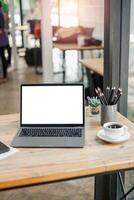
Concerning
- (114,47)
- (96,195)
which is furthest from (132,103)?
(96,195)

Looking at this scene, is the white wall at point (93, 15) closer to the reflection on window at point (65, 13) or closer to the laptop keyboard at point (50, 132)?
the reflection on window at point (65, 13)

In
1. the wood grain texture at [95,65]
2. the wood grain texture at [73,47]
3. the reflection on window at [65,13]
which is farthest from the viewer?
the reflection on window at [65,13]

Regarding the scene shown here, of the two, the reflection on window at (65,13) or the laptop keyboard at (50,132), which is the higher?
the reflection on window at (65,13)

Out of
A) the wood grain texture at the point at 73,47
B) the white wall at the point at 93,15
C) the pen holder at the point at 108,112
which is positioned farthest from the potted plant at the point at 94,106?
the white wall at the point at 93,15

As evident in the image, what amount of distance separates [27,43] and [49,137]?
8055 millimetres

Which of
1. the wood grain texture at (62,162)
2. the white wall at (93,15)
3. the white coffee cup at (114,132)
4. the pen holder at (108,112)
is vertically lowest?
the wood grain texture at (62,162)

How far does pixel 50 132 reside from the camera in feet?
5.32

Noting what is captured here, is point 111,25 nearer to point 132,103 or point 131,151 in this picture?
point 132,103

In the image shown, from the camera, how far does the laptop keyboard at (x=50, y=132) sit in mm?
1594

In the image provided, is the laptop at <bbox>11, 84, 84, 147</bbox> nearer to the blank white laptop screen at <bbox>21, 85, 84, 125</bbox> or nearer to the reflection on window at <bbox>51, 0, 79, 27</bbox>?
the blank white laptop screen at <bbox>21, 85, 84, 125</bbox>

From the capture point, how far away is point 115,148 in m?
1.46

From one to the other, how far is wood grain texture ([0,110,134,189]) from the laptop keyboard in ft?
0.23

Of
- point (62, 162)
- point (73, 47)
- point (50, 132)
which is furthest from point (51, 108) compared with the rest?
point (73, 47)

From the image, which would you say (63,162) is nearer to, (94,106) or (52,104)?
(52,104)
